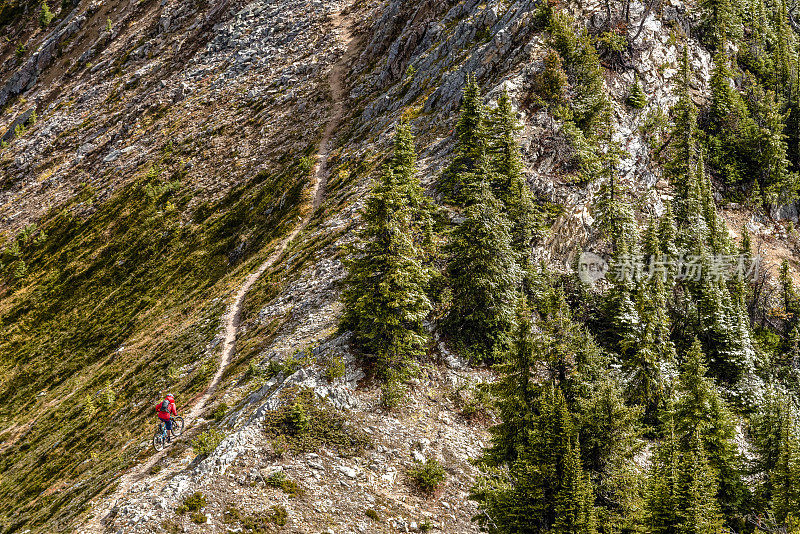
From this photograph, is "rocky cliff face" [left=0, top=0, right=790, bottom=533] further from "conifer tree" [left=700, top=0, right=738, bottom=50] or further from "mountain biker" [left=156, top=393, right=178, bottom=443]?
"conifer tree" [left=700, top=0, right=738, bottom=50]

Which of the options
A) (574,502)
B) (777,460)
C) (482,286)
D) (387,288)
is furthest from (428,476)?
(777,460)

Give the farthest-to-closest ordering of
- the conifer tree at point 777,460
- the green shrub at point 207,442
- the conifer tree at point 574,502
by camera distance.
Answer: the conifer tree at point 777,460
the green shrub at point 207,442
the conifer tree at point 574,502

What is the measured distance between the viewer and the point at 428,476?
Answer: 28.5m

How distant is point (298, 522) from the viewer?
25.1 m

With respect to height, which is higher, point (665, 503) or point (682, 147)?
point (665, 503)

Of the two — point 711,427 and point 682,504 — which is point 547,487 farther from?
point 711,427

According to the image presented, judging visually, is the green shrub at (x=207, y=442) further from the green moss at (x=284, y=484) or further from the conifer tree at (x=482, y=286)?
the conifer tree at (x=482, y=286)

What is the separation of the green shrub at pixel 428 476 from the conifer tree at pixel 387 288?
541 centimetres

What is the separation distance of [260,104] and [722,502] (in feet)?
214

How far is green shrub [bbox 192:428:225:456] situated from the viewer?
27734mm

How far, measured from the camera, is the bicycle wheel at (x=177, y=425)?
3240 centimetres

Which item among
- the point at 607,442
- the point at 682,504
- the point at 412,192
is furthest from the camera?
the point at 412,192

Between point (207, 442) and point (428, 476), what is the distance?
10.6 m

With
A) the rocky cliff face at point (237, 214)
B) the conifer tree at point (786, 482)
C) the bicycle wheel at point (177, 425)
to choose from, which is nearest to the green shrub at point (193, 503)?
the rocky cliff face at point (237, 214)
